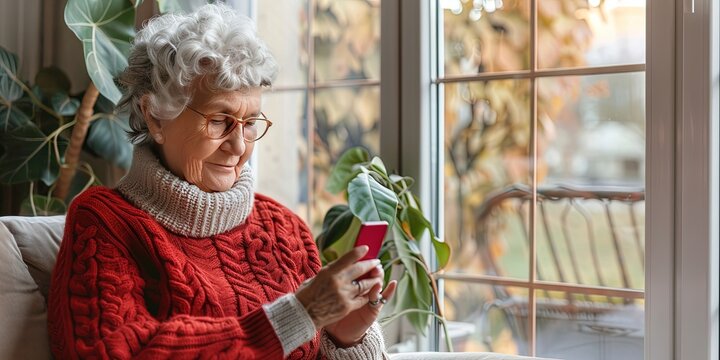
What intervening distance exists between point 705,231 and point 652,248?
0.12 meters

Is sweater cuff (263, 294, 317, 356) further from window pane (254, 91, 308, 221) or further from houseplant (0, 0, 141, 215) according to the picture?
window pane (254, 91, 308, 221)

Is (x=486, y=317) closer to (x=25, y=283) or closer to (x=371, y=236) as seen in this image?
(x=371, y=236)

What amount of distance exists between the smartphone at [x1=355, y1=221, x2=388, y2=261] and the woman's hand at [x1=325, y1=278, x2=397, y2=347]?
0.32 ft

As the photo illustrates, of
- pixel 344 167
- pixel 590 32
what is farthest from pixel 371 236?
pixel 590 32

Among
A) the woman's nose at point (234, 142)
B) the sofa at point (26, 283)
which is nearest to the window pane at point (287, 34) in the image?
the woman's nose at point (234, 142)

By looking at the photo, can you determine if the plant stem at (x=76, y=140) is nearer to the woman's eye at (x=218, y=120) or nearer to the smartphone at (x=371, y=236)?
the woman's eye at (x=218, y=120)

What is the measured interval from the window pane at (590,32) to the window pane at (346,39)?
1.55 feet

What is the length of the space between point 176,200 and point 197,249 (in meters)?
0.10

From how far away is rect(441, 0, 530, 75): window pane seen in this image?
204 centimetres

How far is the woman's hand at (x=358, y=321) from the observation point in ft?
5.05

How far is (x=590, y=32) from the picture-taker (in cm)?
195

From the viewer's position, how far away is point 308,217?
7.87ft

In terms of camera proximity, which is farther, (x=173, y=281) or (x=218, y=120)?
(x=218, y=120)

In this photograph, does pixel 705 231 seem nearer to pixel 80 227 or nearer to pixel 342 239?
pixel 342 239
